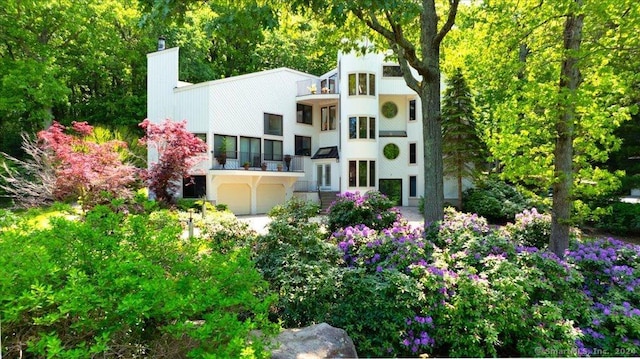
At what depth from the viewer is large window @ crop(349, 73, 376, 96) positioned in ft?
72.0

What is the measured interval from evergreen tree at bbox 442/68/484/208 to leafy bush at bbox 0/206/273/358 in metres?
17.9

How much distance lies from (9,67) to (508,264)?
1055 inches

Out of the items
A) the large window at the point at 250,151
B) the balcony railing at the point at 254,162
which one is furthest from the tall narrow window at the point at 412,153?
the large window at the point at 250,151

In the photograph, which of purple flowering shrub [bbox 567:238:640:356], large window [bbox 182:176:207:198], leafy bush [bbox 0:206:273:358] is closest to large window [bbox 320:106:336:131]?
large window [bbox 182:176:207:198]

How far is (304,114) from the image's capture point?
24047 mm

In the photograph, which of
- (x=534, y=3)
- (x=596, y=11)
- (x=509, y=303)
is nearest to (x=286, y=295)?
(x=509, y=303)

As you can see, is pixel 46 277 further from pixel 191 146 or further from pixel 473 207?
pixel 473 207

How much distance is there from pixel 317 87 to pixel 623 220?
16638 millimetres

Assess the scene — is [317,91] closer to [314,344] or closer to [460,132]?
[460,132]

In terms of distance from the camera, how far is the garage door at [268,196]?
2195 centimetres

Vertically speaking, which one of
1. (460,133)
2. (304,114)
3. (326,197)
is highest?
(304,114)

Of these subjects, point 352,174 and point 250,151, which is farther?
point 352,174

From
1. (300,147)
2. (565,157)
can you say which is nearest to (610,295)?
(565,157)

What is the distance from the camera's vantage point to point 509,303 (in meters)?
4.31
